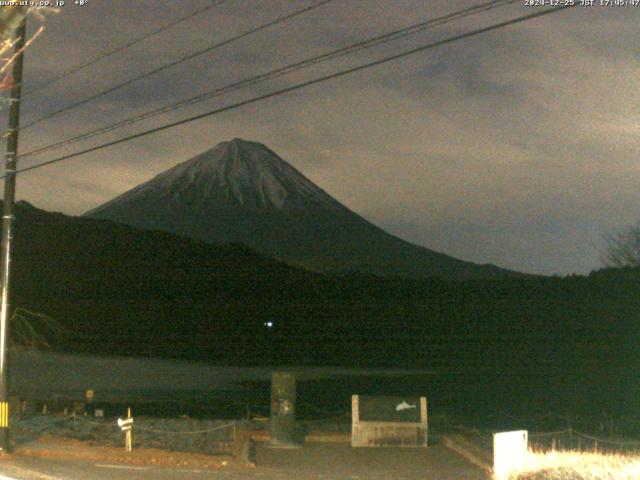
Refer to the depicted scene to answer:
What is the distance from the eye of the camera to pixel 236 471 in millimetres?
17172

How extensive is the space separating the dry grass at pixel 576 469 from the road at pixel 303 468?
1.70m

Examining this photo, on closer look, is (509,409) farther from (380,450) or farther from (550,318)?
(550,318)

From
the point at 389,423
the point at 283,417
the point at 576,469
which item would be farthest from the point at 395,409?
the point at 576,469

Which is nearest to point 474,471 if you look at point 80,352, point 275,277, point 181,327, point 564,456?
point 564,456

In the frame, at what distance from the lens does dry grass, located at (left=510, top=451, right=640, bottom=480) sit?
41.3ft

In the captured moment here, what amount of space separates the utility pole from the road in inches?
41.5

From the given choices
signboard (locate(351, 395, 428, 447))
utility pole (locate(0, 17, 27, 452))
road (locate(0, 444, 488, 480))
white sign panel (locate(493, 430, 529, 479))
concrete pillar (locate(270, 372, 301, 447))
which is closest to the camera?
white sign panel (locate(493, 430, 529, 479))

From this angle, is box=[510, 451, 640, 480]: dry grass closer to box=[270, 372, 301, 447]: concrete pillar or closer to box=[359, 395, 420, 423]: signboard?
box=[359, 395, 420, 423]: signboard

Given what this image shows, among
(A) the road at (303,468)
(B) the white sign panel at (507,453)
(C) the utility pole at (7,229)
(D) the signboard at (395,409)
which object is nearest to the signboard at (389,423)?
(D) the signboard at (395,409)

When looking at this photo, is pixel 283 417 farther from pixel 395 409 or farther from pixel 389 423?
pixel 395 409

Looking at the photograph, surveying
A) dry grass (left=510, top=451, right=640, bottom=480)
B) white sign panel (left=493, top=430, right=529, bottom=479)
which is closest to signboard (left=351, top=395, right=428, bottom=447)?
dry grass (left=510, top=451, right=640, bottom=480)

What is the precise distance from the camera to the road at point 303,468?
16.0 m

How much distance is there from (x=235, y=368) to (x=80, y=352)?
15.0 metres

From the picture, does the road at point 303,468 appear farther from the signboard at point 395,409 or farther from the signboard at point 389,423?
the signboard at point 395,409
